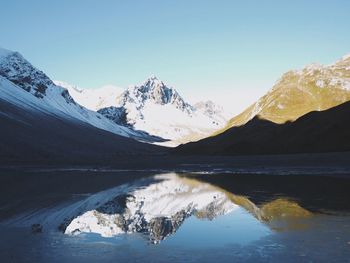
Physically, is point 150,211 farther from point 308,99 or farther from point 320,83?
point 320,83

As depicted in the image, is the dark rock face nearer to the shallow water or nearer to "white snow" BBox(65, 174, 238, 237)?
the shallow water

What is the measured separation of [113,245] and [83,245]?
161 centimetres

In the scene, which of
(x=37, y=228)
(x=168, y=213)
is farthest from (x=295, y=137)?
(x=37, y=228)

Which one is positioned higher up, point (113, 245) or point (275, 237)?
point (275, 237)

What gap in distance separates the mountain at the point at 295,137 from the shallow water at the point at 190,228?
2834 inches

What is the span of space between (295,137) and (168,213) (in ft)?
332

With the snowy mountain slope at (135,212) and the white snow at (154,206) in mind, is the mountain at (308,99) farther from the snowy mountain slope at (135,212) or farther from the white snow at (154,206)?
the snowy mountain slope at (135,212)

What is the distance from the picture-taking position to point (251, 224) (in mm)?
29484

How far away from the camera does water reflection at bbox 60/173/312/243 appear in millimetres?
→ 28719

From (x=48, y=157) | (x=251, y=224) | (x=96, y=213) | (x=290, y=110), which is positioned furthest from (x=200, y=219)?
(x=290, y=110)

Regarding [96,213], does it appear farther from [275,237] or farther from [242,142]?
[242,142]

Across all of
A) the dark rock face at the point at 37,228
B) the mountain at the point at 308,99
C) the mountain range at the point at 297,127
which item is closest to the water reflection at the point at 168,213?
the dark rock face at the point at 37,228

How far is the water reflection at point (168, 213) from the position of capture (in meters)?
28.7

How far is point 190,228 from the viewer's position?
29344 millimetres
